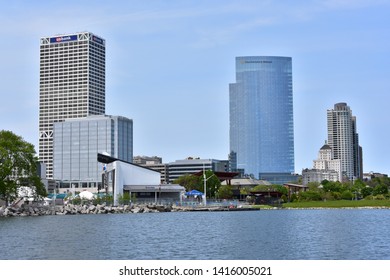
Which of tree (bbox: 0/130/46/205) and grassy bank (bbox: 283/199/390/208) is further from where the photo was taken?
grassy bank (bbox: 283/199/390/208)

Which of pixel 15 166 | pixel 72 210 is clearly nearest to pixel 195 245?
pixel 15 166

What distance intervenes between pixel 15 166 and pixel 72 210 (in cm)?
2253

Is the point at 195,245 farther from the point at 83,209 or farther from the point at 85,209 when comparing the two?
the point at 85,209

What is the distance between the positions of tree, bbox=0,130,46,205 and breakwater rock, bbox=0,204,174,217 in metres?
3.09

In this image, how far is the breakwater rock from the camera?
122m

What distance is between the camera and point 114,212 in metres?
147

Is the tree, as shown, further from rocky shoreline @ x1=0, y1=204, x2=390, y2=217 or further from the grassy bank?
the grassy bank

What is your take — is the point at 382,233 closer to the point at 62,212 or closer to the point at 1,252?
the point at 1,252

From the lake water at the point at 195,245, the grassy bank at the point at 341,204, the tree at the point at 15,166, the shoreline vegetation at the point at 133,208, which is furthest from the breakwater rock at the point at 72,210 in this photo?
the lake water at the point at 195,245

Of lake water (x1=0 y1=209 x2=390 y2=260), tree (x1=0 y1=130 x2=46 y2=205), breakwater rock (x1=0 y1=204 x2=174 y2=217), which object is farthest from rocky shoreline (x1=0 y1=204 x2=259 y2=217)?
lake water (x1=0 y1=209 x2=390 y2=260)

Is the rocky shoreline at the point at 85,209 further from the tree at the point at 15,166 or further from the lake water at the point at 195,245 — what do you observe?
Answer: the lake water at the point at 195,245

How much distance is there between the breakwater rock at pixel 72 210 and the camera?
402 feet
